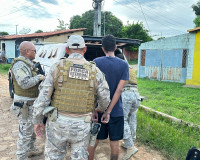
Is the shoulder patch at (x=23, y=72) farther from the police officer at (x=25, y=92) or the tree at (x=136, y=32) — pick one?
the tree at (x=136, y=32)

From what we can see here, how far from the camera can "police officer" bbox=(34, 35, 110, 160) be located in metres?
1.88

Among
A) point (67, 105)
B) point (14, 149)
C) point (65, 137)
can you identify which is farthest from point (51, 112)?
point (14, 149)

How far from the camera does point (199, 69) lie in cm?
1076

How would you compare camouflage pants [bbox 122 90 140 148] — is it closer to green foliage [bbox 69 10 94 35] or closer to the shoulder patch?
the shoulder patch

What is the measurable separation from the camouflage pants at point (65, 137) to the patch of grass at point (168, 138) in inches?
76.2

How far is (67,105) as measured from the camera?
1.89m

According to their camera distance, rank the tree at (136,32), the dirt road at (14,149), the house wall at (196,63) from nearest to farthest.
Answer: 1. the dirt road at (14,149)
2. the house wall at (196,63)
3. the tree at (136,32)

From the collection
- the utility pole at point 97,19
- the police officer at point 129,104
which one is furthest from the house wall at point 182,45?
the police officer at point 129,104

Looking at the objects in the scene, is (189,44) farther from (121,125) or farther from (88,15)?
(88,15)

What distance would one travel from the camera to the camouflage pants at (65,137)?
1882 millimetres

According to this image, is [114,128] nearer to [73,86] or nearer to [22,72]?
[73,86]

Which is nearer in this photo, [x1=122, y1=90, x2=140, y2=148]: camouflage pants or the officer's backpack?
the officer's backpack

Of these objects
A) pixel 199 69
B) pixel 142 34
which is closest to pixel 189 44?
pixel 199 69

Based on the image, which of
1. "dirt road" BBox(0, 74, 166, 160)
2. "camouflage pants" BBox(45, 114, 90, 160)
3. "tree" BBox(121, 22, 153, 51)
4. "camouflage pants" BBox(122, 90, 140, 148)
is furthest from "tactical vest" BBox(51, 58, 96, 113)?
"tree" BBox(121, 22, 153, 51)
